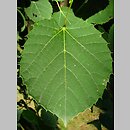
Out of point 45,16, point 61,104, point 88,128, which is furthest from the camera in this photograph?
point 88,128

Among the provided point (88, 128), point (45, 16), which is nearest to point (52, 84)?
point (45, 16)

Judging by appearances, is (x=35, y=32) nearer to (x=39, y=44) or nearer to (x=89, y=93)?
(x=39, y=44)

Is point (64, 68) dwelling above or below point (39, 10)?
below

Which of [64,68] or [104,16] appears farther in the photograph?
[104,16]

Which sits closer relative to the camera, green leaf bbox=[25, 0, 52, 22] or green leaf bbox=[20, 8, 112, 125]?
green leaf bbox=[20, 8, 112, 125]

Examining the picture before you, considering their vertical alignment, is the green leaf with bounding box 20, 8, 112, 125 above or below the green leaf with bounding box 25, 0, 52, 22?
below
